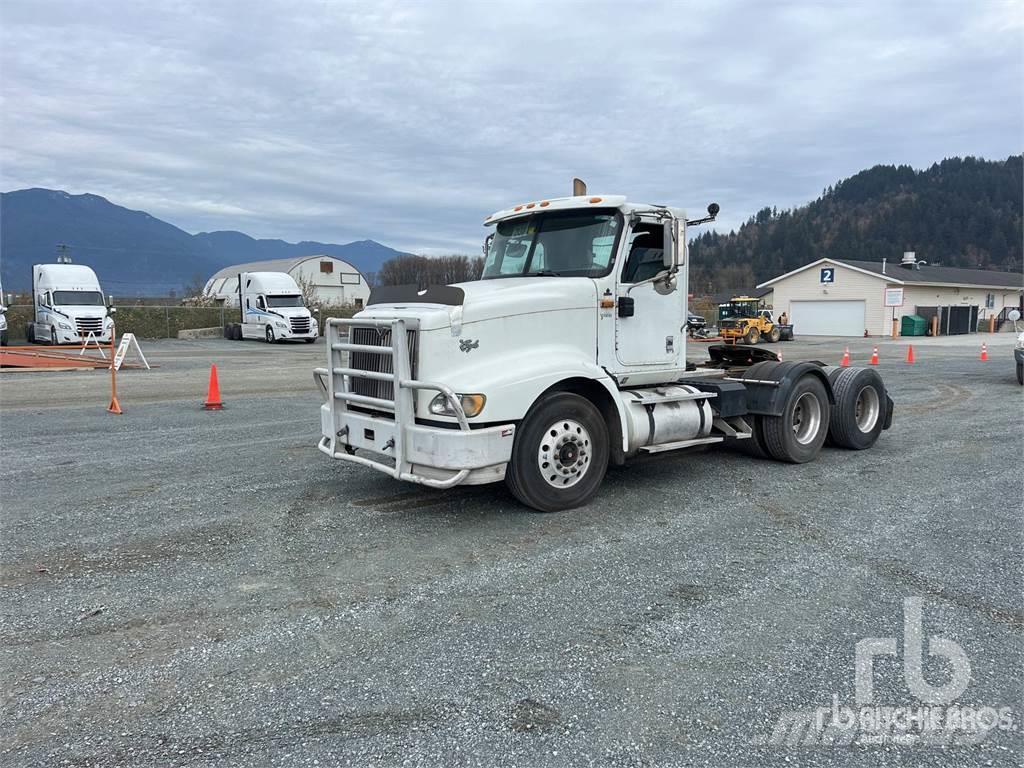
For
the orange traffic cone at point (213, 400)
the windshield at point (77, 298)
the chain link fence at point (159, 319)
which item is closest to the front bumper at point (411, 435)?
the orange traffic cone at point (213, 400)

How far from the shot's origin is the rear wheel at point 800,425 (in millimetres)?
7527

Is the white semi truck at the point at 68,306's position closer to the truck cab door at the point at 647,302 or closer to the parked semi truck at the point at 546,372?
the parked semi truck at the point at 546,372

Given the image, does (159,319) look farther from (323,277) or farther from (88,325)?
(323,277)

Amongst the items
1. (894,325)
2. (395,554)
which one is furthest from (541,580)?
(894,325)

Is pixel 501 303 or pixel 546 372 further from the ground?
pixel 501 303

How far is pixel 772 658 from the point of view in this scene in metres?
3.45

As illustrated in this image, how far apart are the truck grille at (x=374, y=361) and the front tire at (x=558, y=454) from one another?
1.05m

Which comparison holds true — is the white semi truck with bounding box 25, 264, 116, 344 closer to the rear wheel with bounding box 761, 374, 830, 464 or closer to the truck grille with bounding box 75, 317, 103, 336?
the truck grille with bounding box 75, 317, 103, 336

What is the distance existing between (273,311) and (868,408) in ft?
96.7

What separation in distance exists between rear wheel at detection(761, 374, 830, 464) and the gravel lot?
0.25 m

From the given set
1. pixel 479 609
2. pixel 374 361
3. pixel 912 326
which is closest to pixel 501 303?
pixel 374 361

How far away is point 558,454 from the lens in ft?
18.8

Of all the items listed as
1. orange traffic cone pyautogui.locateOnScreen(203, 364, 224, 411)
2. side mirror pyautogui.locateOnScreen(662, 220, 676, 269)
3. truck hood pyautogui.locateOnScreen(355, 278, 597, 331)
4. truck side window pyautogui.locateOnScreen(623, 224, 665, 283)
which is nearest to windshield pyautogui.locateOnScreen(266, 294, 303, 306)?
orange traffic cone pyautogui.locateOnScreen(203, 364, 224, 411)

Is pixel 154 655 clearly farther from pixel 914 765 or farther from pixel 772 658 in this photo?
pixel 914 765
